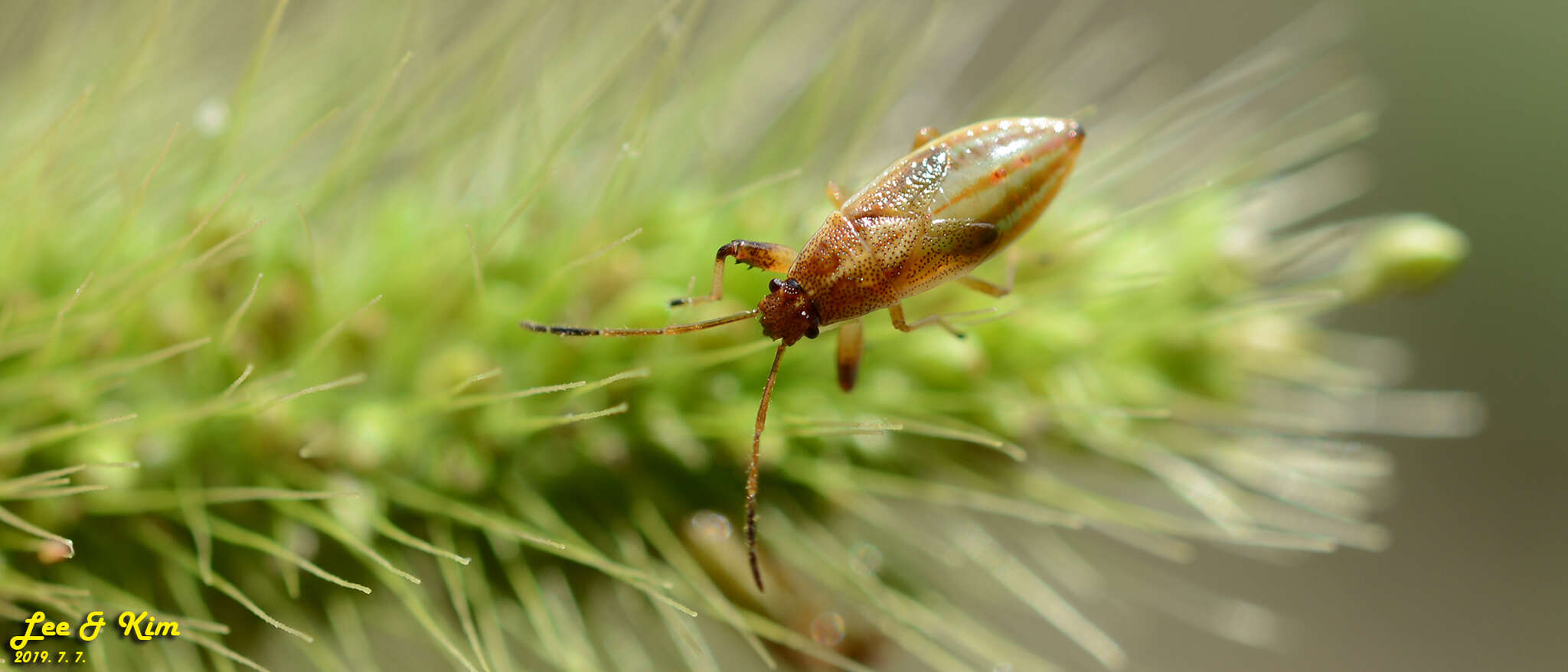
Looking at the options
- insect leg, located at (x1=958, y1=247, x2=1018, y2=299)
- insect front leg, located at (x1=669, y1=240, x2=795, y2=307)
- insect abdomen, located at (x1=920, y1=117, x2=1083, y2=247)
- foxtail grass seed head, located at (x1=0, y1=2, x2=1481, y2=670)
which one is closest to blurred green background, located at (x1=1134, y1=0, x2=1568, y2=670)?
foxtail grass seed head, located at (x1=0, y1=2, x2=1481, y2=670)

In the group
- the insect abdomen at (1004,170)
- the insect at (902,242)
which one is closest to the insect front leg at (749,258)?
the insect at (902,242)

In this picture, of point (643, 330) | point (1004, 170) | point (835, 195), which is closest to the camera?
point (643, 330)

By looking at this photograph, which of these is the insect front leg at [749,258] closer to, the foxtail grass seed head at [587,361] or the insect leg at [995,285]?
the foxtail grass seed head at [587,361]

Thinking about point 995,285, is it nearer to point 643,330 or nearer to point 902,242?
point 902,242

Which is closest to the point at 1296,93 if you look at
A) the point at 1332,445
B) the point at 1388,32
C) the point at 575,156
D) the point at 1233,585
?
the point at 1388,32

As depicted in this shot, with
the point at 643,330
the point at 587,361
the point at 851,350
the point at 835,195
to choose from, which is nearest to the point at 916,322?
the point at 851,350
